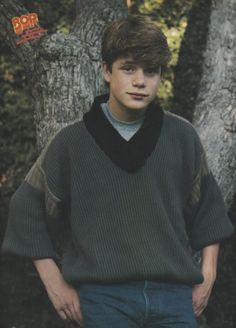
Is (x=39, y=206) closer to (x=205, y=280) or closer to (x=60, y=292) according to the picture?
(x=60, y=292)

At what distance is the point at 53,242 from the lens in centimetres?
352

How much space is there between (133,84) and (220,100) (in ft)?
4.68

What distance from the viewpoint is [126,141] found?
10.8 feet

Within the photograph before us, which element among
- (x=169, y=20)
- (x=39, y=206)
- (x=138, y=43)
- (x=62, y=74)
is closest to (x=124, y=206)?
(x=39, y=206)

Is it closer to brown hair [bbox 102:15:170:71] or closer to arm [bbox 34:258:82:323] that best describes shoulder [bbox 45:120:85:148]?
brown hair [bbox 102:15:170:71]

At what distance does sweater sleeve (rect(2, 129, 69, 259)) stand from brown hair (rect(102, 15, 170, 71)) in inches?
18.5

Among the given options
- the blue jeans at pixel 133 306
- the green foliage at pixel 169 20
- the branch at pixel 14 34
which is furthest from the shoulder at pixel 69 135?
the green foliage at pixel 169 20

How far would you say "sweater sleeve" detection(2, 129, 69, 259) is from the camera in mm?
3369

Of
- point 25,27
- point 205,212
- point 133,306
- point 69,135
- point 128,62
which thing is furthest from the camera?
point 25,27

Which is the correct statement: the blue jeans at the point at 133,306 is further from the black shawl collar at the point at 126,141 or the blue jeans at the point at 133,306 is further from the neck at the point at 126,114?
the neck at the point at 126,114

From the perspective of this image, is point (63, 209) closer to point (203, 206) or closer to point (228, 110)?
point (203, 206)

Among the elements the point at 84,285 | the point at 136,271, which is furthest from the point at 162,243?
the point at 84,285

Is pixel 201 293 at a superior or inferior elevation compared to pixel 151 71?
inferior

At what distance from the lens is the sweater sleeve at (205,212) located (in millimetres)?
3502
